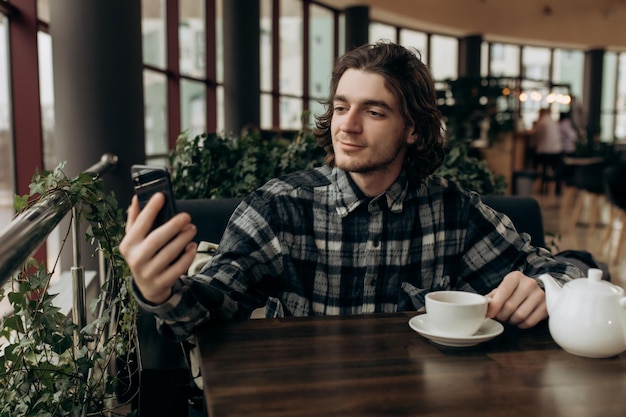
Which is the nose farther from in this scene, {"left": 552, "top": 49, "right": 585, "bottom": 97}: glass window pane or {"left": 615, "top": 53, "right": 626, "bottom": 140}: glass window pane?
{"left": 615, "top": 53, "right": 626, "bottom": 140}: glass window pane

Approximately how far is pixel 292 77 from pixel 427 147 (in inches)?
339

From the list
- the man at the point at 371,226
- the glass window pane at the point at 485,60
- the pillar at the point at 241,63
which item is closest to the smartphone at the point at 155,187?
the man at the point at 371,226

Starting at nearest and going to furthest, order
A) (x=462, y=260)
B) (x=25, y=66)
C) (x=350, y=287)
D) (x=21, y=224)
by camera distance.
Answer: (x=21, y=224) → (x=350, y=287) → (x=462, y=260) → (x=25, y=66)

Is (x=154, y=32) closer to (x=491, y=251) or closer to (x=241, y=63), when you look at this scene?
(x=241, y=63)

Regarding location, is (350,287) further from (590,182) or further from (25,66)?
(590,182)

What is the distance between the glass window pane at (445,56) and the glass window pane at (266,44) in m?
5.17

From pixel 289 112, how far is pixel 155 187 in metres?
9.17

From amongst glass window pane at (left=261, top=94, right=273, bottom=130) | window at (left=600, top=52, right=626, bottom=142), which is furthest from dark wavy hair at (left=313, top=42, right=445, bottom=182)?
window at (left=600, top=52, right=626, bottom=142)

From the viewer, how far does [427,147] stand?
1.70m

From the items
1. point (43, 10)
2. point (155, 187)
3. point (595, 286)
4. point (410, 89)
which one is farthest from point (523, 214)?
point (43, 10)

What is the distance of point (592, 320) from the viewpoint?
1.06 m

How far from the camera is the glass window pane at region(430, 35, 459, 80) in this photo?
13656mm

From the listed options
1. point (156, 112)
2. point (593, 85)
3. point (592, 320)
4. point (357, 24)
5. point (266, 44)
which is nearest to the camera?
point (592, 320)

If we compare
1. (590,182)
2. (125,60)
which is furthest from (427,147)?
(590,182)
